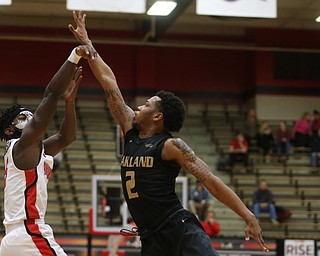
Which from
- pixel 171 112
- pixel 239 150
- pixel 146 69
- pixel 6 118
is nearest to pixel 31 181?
pixel 6 118

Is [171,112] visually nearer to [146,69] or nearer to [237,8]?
[237,8]

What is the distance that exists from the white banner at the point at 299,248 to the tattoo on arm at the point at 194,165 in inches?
324

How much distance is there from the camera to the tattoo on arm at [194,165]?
5352mm

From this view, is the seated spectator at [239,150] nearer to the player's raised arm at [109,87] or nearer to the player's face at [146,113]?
the player's raised arm at [109,87]

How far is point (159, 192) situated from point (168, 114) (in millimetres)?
609

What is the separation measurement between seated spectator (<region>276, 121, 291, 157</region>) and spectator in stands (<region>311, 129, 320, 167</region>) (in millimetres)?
689

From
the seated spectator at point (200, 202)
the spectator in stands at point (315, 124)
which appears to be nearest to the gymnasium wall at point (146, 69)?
the spectator in stands at point (315, 124)

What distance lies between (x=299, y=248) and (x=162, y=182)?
819cm

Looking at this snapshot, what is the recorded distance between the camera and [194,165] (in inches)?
212

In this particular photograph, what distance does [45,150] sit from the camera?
6.36 meters

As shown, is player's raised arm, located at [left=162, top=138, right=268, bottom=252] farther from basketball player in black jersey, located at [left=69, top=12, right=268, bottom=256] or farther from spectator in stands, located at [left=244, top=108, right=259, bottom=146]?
spectator in stands, located at [left=244, top=108, right=259, bottom=146]

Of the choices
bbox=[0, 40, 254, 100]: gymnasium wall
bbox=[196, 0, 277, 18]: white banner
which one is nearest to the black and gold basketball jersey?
bbox=[196, 0, 277, 18]: white banner

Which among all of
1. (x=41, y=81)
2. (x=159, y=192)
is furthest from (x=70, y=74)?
(x=41, y=81)

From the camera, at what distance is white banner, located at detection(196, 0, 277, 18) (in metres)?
10.4
